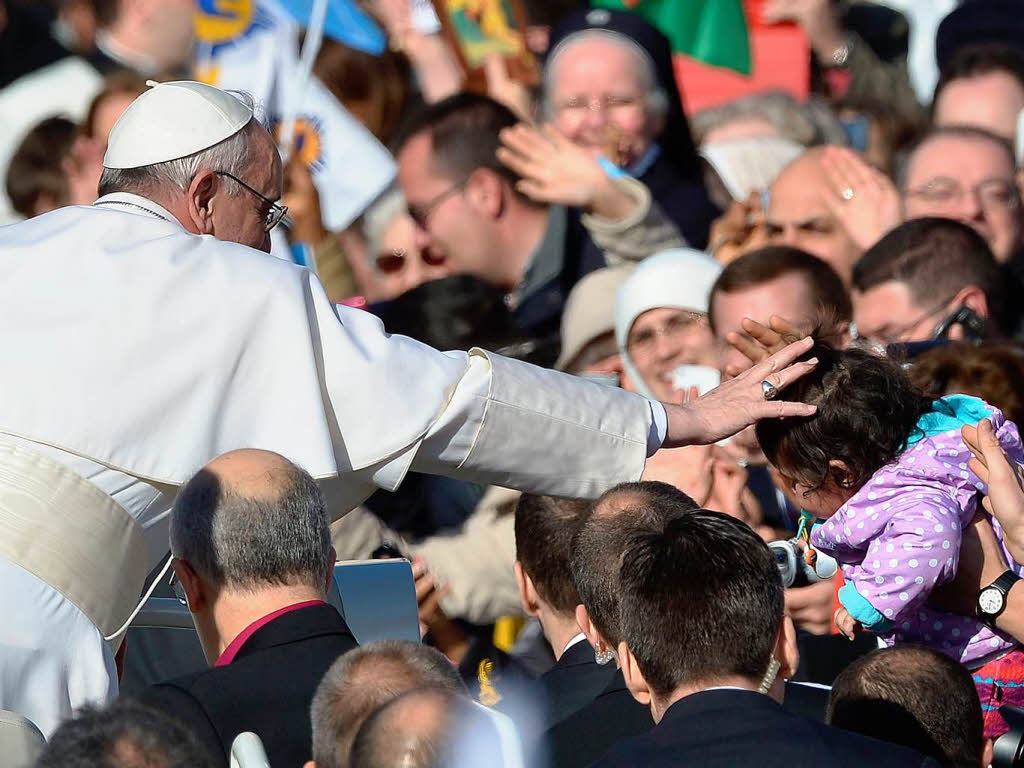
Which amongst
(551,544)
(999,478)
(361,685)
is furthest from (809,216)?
(361,685)

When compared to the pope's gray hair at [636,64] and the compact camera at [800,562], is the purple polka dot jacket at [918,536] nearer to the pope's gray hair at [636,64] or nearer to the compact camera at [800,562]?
the compact camera at [800,562]

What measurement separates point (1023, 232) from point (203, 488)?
4.48 m

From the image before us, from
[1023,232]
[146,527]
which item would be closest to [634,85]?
[1023,232]

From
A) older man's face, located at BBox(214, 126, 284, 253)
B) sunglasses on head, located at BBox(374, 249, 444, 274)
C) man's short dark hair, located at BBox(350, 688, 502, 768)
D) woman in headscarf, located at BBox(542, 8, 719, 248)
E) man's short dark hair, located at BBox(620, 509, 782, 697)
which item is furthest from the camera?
sunglasses on head, located at BBox(374, 249, 444, 274)

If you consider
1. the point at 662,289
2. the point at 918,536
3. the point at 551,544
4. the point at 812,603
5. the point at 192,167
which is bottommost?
the point at 812,603

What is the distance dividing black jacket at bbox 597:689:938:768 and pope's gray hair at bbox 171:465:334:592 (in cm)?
Result: 77

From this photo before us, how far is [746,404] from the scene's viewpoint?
400cm

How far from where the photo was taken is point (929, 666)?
3.61 meters

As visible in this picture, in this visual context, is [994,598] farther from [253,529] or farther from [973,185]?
[973,185]

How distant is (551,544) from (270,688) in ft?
4.27

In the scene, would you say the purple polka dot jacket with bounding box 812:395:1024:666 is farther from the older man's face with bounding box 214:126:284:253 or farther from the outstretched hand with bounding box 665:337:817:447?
the older man's face with bounding box 214:126:284:253

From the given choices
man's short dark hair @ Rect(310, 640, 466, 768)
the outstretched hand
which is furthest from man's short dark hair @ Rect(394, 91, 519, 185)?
man's short dark hair @ Rect(310, 640, 466, 768)

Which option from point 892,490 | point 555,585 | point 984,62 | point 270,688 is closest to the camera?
point 270,688

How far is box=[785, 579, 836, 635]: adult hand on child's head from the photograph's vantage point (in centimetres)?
512
